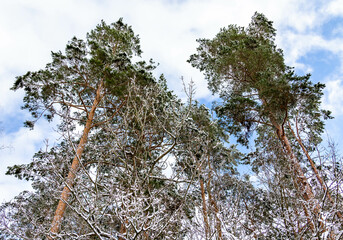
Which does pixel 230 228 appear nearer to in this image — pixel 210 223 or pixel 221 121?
pixel 210 223

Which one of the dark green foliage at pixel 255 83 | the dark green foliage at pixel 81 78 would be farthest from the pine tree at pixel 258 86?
the dark green foliage at pixel 81 78

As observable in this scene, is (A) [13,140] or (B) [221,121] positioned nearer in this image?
(A) [13,140]

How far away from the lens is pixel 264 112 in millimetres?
9133

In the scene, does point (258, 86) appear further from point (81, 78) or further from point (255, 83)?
point (81, 78)

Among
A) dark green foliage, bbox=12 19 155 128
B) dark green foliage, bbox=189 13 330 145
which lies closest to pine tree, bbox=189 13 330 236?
dark green foliage, bbox=189 13 330 145

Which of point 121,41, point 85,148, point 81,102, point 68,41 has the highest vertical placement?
point 121,41

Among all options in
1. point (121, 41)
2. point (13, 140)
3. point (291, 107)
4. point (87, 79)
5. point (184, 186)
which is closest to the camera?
point (13, 140)

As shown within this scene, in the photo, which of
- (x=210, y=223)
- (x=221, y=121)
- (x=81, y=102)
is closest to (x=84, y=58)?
Result: (x=81, y=102)

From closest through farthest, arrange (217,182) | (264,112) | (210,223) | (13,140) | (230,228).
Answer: (230,228) < (210,223) < (13,140) < (217,182) < (264,112)

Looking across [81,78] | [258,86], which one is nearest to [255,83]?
[258,86]

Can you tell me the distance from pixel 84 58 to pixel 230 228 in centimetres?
885

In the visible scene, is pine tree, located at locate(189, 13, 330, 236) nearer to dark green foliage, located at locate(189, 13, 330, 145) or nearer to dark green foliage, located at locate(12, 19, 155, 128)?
dark green foliage, located at locate(189, 13, 330, 145)

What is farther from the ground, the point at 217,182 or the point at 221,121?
the point at 221,121

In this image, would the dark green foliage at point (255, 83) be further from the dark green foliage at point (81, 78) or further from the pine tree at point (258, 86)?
the dark green foliage at point (81, 78)
